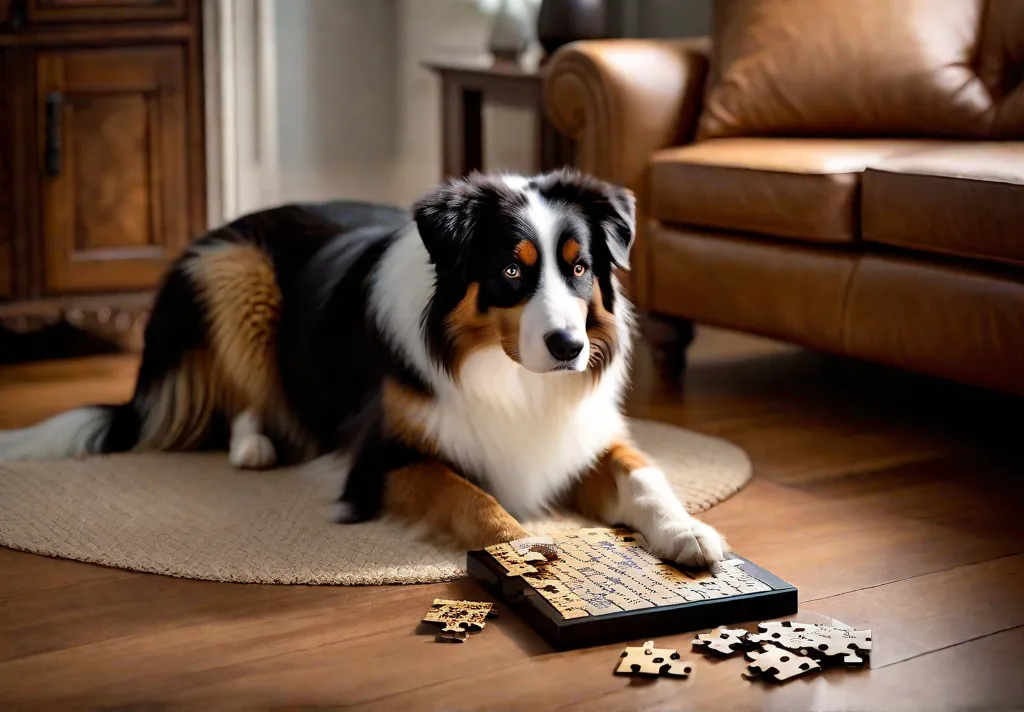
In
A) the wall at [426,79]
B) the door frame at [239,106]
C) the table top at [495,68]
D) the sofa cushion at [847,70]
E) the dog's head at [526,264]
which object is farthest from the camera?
the wall at [426,79]

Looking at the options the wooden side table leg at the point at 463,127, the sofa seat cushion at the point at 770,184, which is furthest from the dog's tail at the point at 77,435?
the wooden side table leg at the point at 463,127

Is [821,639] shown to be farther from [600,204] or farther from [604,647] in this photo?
→ [600,204]

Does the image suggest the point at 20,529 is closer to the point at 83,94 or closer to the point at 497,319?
the point at 497,319

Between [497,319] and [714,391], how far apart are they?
140 centimetres

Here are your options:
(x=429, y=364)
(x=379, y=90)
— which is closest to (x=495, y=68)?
(x=379, y=90)

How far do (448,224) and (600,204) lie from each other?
29cm

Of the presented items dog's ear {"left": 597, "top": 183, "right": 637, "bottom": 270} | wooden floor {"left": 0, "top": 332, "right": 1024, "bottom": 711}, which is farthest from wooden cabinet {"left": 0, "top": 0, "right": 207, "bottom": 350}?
dog's ear {"left": 597, "top": 183, "right": 637, "bottom": 270}

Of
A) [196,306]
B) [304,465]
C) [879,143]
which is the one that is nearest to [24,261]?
[196,306]

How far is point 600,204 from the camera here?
87.1 inches

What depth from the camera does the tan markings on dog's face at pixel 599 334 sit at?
2.22 m

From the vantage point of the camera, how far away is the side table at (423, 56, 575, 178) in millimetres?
4137

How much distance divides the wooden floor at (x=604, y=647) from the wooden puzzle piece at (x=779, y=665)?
20mm

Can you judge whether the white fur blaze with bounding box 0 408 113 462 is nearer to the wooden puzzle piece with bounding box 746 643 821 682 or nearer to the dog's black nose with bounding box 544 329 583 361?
the dog's black nose with bounding box 544 329 583 361

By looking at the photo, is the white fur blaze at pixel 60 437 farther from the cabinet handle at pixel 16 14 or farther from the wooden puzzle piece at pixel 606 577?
the cabinet handle at pixel 16 14
